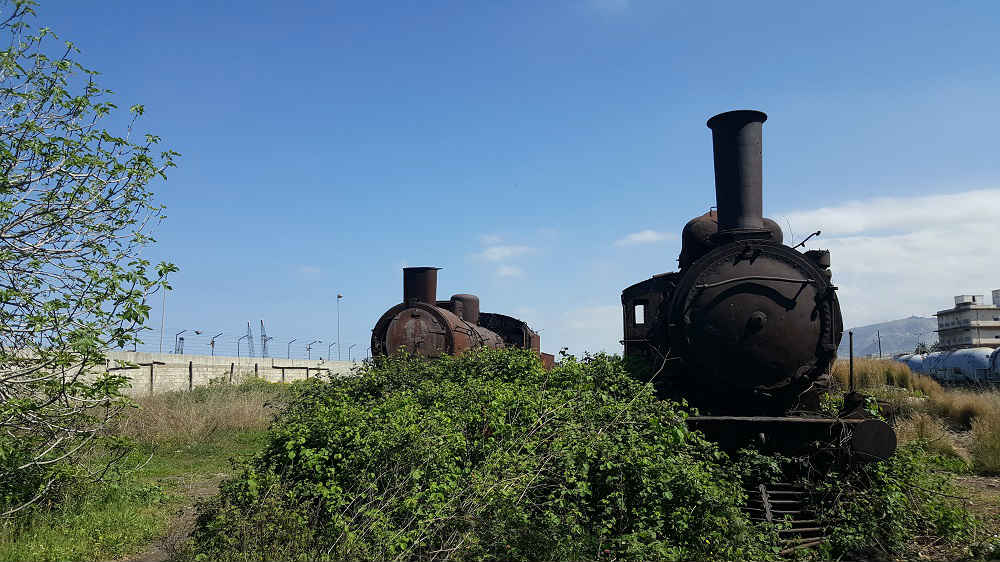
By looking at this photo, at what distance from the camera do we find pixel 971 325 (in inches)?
2041

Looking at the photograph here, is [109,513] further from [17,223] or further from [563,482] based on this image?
[563,482]

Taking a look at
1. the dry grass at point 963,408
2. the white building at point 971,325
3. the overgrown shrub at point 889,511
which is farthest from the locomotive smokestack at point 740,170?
the white building at point 971,325

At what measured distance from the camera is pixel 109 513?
A: 7.04 metres

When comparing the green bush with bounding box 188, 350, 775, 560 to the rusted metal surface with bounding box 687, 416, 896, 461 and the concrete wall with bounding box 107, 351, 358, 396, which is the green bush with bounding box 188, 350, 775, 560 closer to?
the rusted metal surface with bounding box 687, 416, 896, 461

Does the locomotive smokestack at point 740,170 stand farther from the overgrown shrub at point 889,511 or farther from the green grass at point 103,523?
the green grass at point 103,523

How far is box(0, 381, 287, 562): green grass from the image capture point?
6133 mm

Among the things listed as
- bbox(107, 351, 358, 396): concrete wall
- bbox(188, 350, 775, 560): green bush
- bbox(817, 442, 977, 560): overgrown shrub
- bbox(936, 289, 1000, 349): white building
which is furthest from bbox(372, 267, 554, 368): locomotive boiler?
bbox(936, 289, 1000, 349): white building

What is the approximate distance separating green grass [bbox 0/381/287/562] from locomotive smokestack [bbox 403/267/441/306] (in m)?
4.35

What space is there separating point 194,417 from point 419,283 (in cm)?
546

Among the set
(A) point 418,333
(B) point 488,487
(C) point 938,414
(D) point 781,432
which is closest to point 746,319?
(D) point 781,432

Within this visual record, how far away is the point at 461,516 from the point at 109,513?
4162mm

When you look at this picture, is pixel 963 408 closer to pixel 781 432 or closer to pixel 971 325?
pixel 781 432

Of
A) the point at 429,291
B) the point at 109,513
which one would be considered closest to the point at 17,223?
the point at 109,513

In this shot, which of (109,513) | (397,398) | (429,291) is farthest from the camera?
(429,291)
